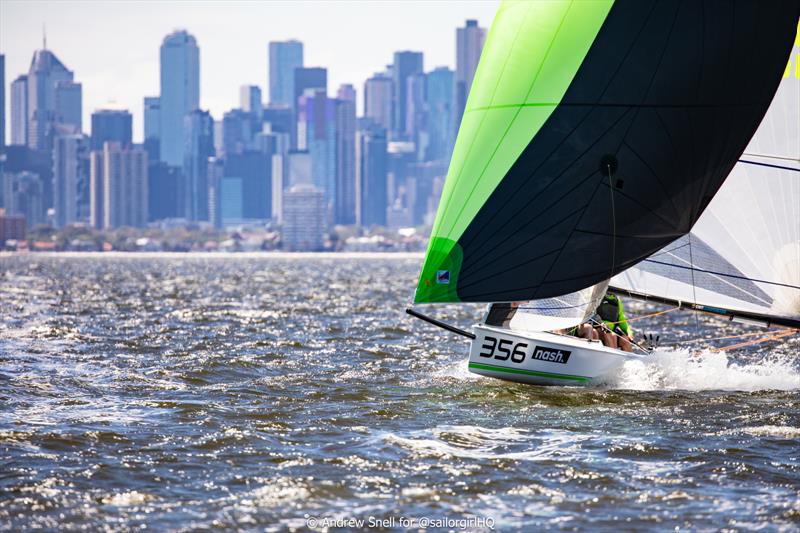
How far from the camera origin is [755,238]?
620 inches

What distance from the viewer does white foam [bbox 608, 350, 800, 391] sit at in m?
15.3

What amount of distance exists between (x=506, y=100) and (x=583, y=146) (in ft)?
3.33

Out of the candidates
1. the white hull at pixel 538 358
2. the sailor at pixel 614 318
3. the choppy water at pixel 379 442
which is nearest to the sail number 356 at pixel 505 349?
the white hull at pixel 538 358

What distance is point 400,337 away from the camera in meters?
24.0

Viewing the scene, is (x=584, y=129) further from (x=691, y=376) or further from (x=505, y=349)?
(x=691, y=376)

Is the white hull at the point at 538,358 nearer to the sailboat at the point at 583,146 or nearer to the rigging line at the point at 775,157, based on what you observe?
the sailboat at the point at 583,146

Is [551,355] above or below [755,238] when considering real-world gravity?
below

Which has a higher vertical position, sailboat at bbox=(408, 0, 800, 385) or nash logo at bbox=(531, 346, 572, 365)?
sailboat at bbox=(408, 0, 800, 385)

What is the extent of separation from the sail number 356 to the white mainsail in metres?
2.71

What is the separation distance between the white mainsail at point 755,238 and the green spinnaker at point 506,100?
11.0 feet

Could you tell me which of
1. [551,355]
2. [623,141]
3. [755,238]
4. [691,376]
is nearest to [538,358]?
[551,355]

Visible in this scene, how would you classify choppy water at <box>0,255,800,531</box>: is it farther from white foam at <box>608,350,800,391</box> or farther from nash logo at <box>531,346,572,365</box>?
nash logo at <box>531,346,572,365</box>

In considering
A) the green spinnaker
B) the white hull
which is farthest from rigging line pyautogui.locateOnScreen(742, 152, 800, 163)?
the green spinnaker

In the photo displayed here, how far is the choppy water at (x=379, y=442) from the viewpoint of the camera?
9414 millimetres
